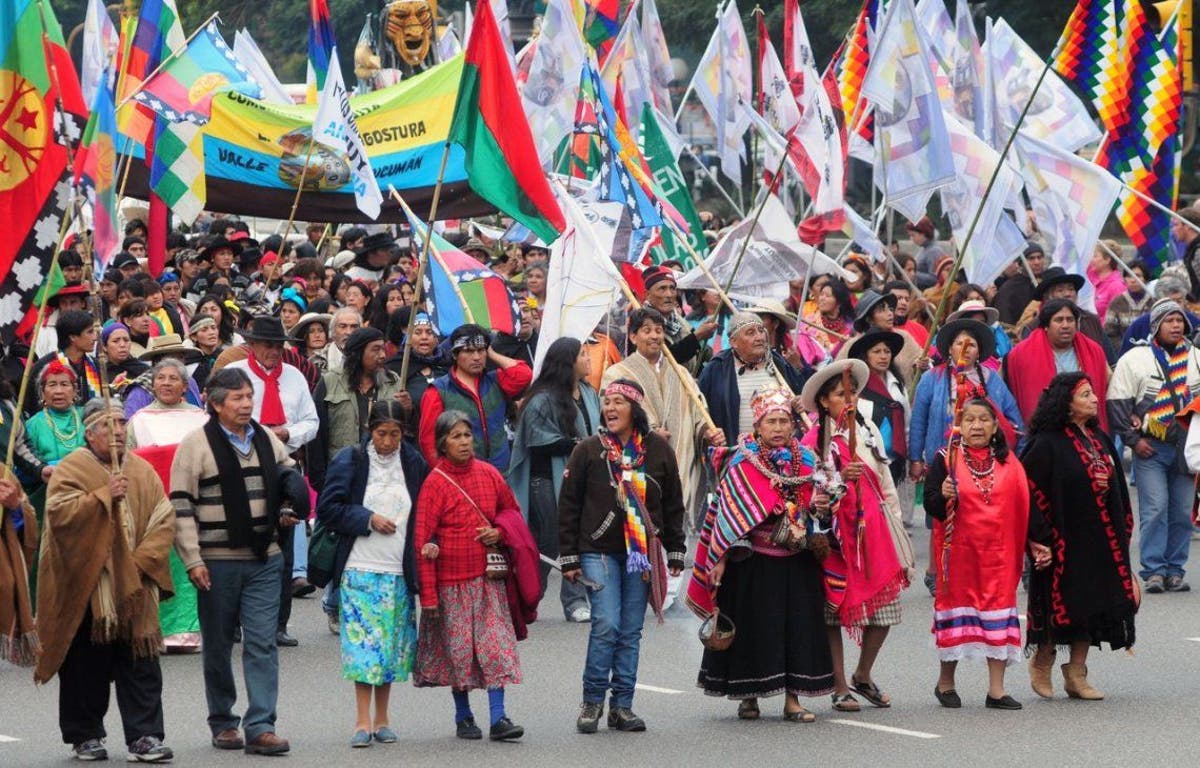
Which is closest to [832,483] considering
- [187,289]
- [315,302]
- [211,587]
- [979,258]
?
[211,587]

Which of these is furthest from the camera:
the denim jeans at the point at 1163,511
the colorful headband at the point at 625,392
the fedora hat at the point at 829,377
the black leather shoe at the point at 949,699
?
the denim jeans at the point at 1163,511

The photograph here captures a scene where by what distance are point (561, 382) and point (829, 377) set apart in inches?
104

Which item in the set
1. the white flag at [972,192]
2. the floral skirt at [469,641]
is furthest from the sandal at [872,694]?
the white flag at [972,192]

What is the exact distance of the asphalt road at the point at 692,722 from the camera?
30.4ft

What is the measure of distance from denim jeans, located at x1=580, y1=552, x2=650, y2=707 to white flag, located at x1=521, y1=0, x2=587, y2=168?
9.90m

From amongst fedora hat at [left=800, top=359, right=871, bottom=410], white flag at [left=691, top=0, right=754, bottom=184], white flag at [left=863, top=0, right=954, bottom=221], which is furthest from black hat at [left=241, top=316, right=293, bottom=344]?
white flag at [left=691, top=0, right=754, bottom=184]

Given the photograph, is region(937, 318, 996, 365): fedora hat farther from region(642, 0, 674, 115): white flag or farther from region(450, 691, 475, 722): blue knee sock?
region(642, 0, 674, 115): white flag

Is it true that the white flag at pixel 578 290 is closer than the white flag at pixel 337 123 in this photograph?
Yes

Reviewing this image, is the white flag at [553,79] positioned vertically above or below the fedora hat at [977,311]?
above

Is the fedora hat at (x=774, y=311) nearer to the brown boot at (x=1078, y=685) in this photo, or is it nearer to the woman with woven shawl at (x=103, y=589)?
the brown boot at (x=1078, y=685)

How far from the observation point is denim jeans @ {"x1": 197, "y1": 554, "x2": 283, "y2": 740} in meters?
9.38

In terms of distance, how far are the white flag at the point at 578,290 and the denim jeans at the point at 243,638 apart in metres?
3.63

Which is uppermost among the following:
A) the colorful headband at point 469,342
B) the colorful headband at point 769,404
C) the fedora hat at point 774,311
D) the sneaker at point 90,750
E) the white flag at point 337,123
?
the white flag at point 337,123

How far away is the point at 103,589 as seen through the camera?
9070 mm
